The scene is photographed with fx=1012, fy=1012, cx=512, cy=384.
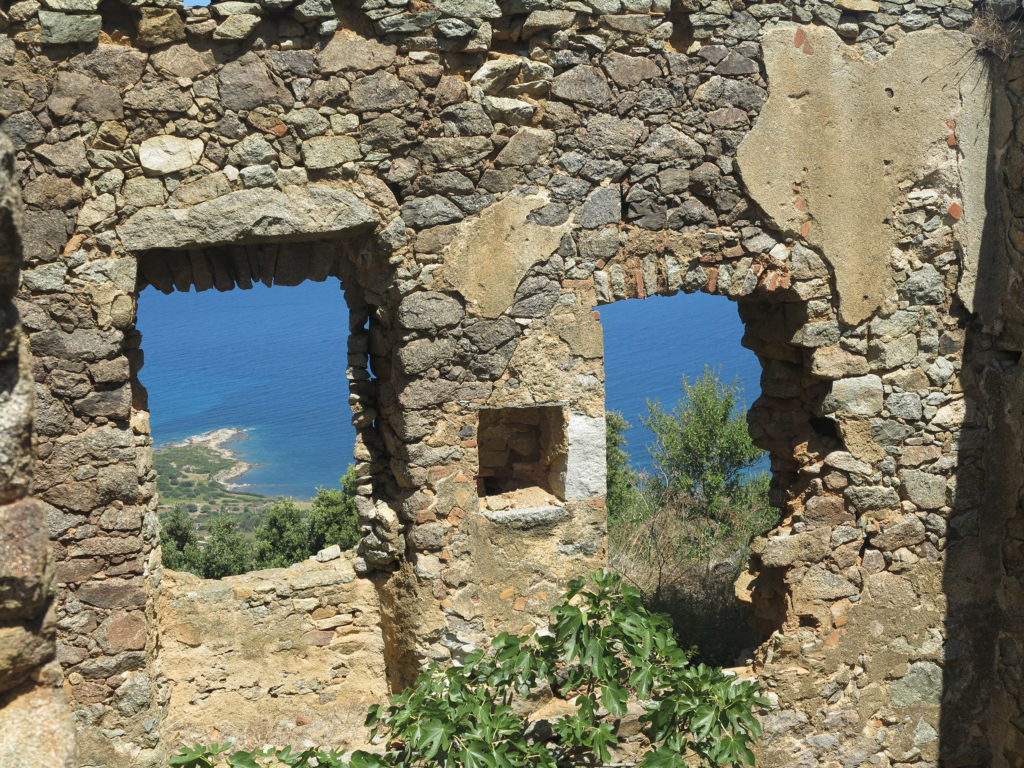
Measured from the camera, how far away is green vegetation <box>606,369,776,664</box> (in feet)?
22.1

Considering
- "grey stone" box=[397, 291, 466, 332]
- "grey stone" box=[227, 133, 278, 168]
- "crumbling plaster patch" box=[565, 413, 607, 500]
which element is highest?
"grey stone" box=[227, 133, 278, 168]

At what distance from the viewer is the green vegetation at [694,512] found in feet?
22.1

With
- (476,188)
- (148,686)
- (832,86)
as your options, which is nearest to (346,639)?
(148,686)

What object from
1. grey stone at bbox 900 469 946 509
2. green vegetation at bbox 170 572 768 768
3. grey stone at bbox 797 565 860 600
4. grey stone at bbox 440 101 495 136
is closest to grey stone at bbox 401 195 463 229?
grey stone at bbox 440 101 495 136

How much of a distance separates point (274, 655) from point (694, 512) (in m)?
7.89

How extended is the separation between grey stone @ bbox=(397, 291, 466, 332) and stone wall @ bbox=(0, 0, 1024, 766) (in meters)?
0.01

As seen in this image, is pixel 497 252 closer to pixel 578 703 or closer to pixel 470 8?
pixel 470 8

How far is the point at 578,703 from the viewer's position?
4.70 meters

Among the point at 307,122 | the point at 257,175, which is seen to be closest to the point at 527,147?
the point at 307,122

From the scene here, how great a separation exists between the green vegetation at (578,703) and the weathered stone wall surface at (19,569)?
2.40 meters

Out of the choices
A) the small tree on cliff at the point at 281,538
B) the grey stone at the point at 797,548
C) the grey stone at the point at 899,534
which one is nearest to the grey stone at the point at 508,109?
the grey stone at the point at 797,548

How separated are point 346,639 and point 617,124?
10.1 ft

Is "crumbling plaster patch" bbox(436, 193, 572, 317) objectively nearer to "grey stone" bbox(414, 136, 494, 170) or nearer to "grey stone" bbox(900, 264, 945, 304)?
"grey stone" bbox(414, 136, 494, 170)

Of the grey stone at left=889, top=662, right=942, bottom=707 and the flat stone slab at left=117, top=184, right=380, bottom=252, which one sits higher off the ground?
the flat stone slab at left=117, top=184, right=380, bottom=252
